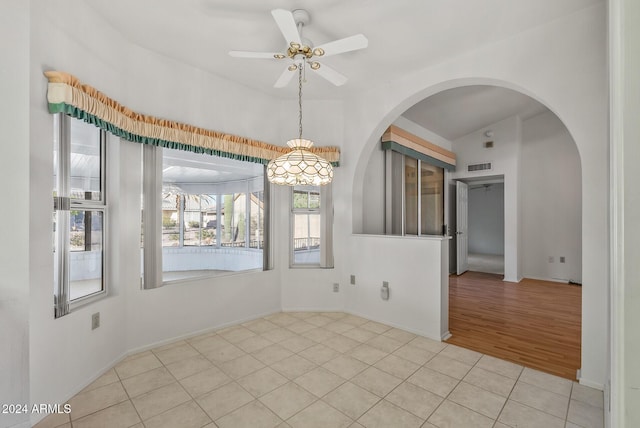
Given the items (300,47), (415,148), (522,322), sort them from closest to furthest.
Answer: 1. (300,47)
2. (522,322)
3. (415,148)

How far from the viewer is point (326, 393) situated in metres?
2.16

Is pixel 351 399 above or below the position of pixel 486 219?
below

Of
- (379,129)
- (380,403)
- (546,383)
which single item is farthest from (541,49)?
(380,403)

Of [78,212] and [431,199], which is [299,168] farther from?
[431,199]

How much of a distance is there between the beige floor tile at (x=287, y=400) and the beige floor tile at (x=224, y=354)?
2.34ft

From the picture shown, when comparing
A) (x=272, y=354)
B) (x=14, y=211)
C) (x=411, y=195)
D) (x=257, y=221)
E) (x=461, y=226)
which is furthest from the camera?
(x=461, y=226)

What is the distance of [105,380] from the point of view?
232 cm

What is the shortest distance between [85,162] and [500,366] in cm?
398

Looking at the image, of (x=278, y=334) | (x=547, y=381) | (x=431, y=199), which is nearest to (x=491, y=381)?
(x=547, y=381)

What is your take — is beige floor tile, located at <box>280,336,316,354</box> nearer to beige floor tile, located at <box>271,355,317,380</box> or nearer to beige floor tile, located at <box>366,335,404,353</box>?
beige floor tile, located at <box>271,355,317,380</box>

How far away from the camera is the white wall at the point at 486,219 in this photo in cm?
995

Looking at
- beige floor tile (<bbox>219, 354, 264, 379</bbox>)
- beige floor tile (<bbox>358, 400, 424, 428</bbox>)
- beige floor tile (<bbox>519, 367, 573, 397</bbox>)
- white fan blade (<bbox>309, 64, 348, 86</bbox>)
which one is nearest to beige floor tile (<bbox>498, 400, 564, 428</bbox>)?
beige floor tile (<bbox>519, 367, 573, 397</bbox>)

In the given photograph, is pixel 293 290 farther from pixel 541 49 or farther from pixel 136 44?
pixel 541 49

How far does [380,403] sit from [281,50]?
3.22 m
